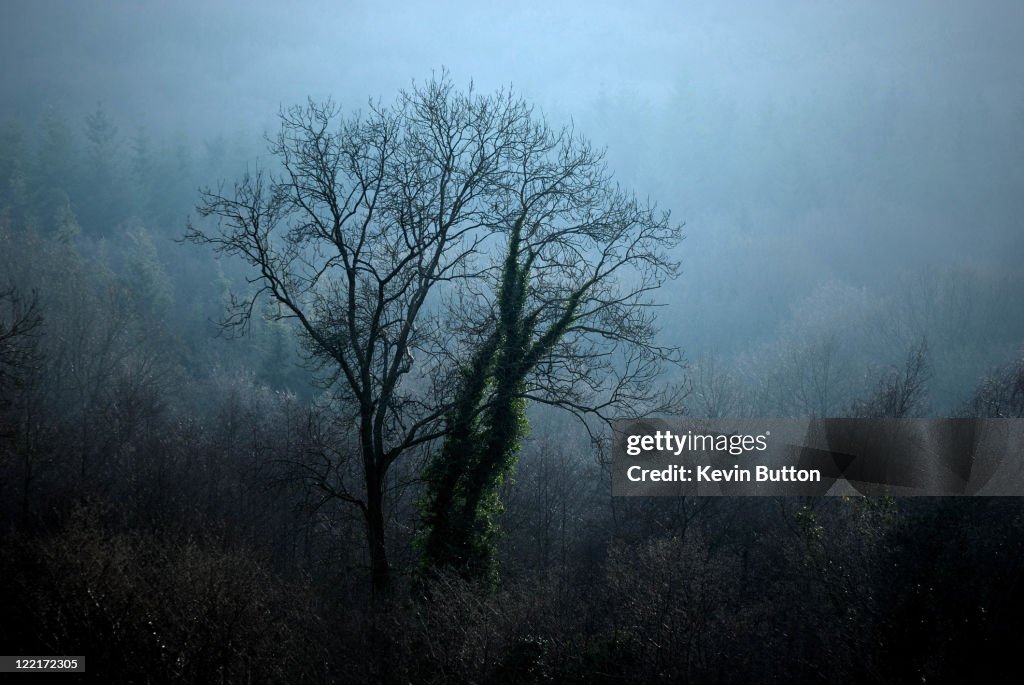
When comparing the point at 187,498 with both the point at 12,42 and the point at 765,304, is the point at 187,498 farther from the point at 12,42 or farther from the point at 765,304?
the point at 12,42

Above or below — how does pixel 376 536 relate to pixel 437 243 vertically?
below

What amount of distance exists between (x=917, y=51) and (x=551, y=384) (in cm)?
16120

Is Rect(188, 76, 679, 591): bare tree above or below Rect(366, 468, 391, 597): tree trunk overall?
above

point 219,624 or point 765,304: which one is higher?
point 765,304

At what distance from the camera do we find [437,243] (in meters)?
17.8

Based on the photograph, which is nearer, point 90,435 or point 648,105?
point 90,435

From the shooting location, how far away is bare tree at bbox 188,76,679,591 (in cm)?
1702

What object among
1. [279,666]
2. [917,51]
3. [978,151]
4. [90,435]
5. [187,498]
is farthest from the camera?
[917,51]

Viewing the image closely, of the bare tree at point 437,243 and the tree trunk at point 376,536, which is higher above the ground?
the bare tree at point 437,243

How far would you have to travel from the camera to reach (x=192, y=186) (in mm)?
88688

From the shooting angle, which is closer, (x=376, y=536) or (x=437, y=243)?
(x=376, y=536)

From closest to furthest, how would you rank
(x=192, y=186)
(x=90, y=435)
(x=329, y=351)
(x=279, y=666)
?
(x=279, y=666)
(x=329, y=351)
(x=90, y=435)
(x=192, y=186)

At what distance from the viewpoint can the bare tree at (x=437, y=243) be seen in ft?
55.8

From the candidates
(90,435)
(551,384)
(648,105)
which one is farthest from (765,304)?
(551,384)
